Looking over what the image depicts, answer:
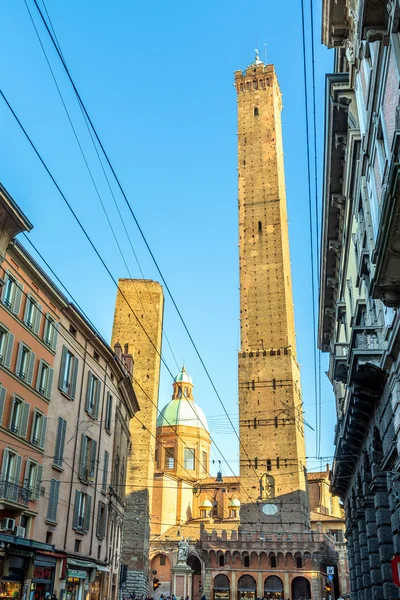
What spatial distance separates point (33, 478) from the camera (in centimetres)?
1773

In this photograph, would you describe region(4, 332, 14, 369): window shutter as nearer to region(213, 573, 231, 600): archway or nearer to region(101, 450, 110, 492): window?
region(101, 450, 110, 492): window

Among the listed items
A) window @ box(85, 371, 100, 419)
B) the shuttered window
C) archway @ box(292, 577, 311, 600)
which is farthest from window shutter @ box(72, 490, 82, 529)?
archway @ box(292, 577, 311, 600)

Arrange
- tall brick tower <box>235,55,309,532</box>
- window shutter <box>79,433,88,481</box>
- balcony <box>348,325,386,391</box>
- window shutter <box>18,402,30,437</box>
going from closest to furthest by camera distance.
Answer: balcony <box>348,325,386,391</box>, window shutter <box>18,402,30,437</box>, window shutter <box>79,433,88,481</box>, tall brick tower <box>235,55,309,532</box>

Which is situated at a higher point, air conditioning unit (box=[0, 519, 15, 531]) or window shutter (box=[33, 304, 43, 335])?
window shutter (box=[33, 304, 43, 335])

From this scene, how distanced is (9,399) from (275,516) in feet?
119

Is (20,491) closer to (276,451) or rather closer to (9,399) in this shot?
(9,399)

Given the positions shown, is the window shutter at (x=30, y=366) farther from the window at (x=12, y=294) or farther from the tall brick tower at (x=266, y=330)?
the tall brick tower at (x=266, y=330)

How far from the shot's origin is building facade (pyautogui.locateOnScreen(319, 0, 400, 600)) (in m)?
9.26

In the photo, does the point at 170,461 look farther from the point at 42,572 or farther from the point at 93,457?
the point at 42,572

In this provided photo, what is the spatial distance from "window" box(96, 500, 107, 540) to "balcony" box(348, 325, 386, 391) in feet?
47.5

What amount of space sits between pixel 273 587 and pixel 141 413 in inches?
682

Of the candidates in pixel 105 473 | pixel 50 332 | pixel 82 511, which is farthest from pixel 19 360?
pixel 105 473

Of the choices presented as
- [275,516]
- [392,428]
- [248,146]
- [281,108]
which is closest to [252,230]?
[248,146]

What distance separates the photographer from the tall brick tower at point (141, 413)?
39.4m
